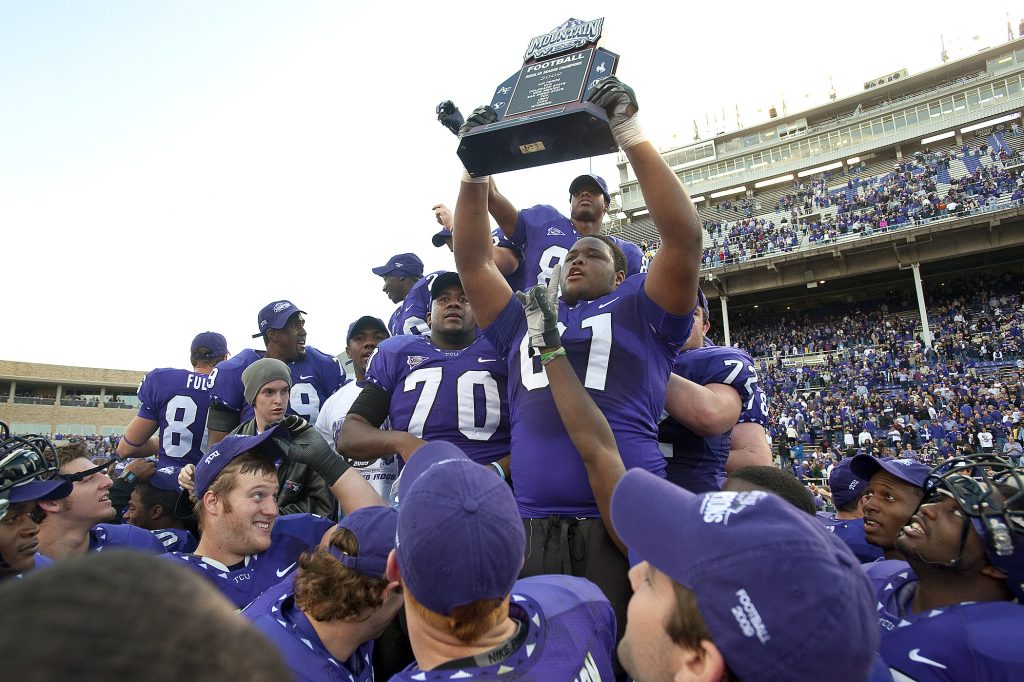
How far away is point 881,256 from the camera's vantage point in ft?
100

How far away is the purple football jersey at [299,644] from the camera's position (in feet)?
6.53

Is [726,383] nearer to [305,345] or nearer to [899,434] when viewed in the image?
[305,345]

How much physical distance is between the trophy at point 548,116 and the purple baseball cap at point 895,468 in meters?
2.29

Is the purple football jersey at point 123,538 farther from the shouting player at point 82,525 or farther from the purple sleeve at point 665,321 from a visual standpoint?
the purple sleeve at point 665,321

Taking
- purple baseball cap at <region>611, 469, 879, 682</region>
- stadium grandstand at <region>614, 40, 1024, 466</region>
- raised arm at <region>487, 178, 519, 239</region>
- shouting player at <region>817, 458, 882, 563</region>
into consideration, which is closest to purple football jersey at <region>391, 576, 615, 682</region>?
purple baseball cap at <region>611, 469, 879, 682</region>

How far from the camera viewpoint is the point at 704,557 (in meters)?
1.21

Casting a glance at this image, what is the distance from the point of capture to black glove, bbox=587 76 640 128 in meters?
2.68

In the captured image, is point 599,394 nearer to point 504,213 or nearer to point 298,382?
point 504,213

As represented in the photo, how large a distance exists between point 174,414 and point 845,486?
5312mm

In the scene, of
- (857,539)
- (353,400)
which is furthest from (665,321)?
(353,400)

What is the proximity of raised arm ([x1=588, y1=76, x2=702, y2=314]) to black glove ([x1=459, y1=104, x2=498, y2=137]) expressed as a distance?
52 centimetres

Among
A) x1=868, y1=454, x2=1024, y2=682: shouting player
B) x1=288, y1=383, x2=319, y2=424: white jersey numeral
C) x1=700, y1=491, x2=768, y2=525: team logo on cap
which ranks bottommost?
x1=868, y1=454, x2=1024, y2=682: shouting player

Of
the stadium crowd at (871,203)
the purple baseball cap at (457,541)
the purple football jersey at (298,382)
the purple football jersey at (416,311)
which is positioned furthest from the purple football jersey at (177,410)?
the stadium crowd at (871,203)

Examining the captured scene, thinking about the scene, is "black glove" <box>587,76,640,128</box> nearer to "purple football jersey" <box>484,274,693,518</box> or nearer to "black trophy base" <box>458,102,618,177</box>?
"black trophy base" <box>458,102,618,177</box>
